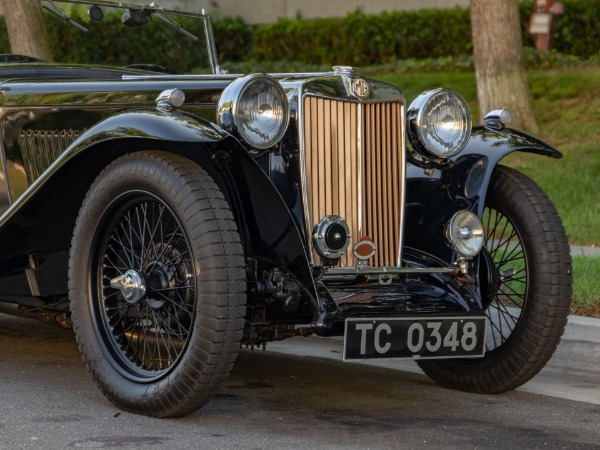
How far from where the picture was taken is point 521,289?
16.1 ft

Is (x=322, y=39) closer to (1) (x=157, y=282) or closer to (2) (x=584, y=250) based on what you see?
(2) (x=584, y=250)

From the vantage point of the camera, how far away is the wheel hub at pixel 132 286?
13.9ft

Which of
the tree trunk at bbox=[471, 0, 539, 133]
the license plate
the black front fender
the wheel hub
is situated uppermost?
the tree trunk at bbox=[471, 0, 539, 133]

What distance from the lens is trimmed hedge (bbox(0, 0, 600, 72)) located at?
1542 centimetres

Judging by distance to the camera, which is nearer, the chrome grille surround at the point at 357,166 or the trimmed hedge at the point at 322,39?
the chrome grille surround at the point at 357,166

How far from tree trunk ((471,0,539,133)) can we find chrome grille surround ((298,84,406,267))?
256 inches

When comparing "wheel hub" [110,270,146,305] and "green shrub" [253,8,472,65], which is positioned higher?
"green shrub" [253,8,472,65]

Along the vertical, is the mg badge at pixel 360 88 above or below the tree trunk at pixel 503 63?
below

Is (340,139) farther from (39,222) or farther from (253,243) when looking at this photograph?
(39,222)

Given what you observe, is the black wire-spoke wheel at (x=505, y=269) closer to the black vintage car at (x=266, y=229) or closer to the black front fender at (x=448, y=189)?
the black vintage car at (x=266, y=229)

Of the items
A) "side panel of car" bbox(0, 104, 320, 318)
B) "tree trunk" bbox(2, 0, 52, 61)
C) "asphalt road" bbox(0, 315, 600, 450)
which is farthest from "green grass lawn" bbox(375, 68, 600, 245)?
"side panel of car" bbox(0, 104, 320, 318)

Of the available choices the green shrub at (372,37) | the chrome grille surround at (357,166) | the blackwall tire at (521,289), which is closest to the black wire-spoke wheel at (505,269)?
the blackwall tire at (521,289)

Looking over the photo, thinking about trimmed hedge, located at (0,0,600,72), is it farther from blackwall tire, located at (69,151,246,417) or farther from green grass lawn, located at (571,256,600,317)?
blackwall tire, located at (69,151,246,417)

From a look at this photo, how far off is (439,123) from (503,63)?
255 inches
